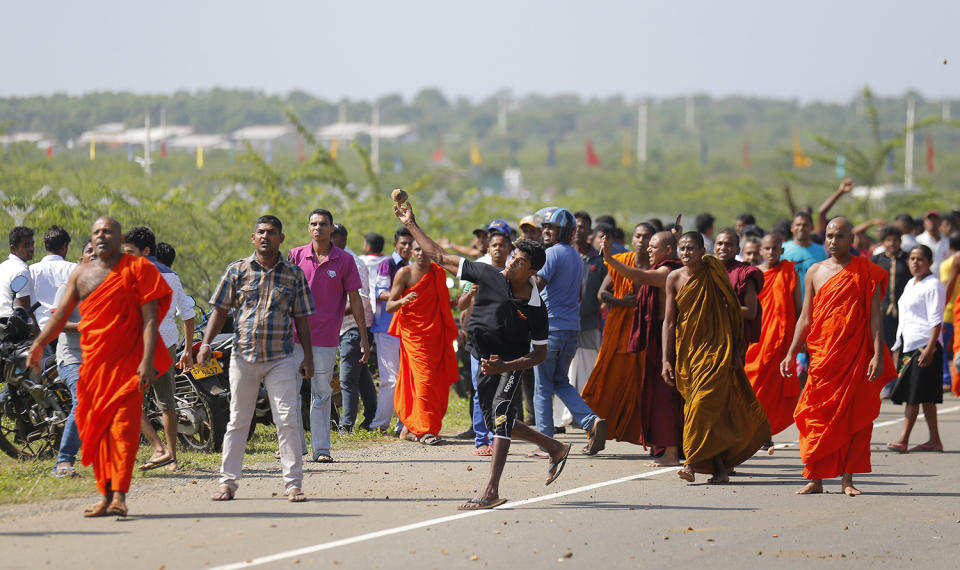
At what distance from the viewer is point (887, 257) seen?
1656 centimetres

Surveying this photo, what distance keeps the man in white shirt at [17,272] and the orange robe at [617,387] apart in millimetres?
4857

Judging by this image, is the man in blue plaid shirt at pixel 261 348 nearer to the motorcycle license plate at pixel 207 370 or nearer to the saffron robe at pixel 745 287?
the motorcycle license plate at pixel 207 370

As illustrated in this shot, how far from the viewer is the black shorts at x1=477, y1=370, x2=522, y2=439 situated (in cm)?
878

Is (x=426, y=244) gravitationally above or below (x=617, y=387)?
above

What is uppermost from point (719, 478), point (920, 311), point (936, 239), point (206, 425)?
point (936, 239)

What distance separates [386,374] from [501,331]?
396 centimetres

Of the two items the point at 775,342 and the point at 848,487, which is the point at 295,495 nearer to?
the point at 848,487

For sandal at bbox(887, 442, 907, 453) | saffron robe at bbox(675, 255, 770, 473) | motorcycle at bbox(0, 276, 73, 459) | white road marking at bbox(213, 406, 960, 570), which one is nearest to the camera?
white road marking at bbox(213, 406, 960, 570)

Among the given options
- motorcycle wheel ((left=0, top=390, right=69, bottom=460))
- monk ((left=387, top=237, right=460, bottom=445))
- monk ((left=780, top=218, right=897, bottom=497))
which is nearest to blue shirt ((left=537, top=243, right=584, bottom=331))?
monk ((left=387, top=237, right=460, bottom=445))

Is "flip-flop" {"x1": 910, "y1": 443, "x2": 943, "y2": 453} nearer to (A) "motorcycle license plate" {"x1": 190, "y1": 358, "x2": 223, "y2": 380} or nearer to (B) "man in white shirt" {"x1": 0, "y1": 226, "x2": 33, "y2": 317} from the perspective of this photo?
(A) "motorcycle license plate" {"x1": 190, "y1": 358, "x2": 223, "y2": 380}

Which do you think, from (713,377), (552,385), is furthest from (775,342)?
(713,377)

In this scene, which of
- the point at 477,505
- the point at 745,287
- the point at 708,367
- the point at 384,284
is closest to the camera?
the point at 477,505

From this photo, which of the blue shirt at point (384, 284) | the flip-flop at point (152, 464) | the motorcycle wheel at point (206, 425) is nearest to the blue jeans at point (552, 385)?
the blue shirt at point (384, 284)

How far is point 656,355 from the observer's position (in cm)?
1099
